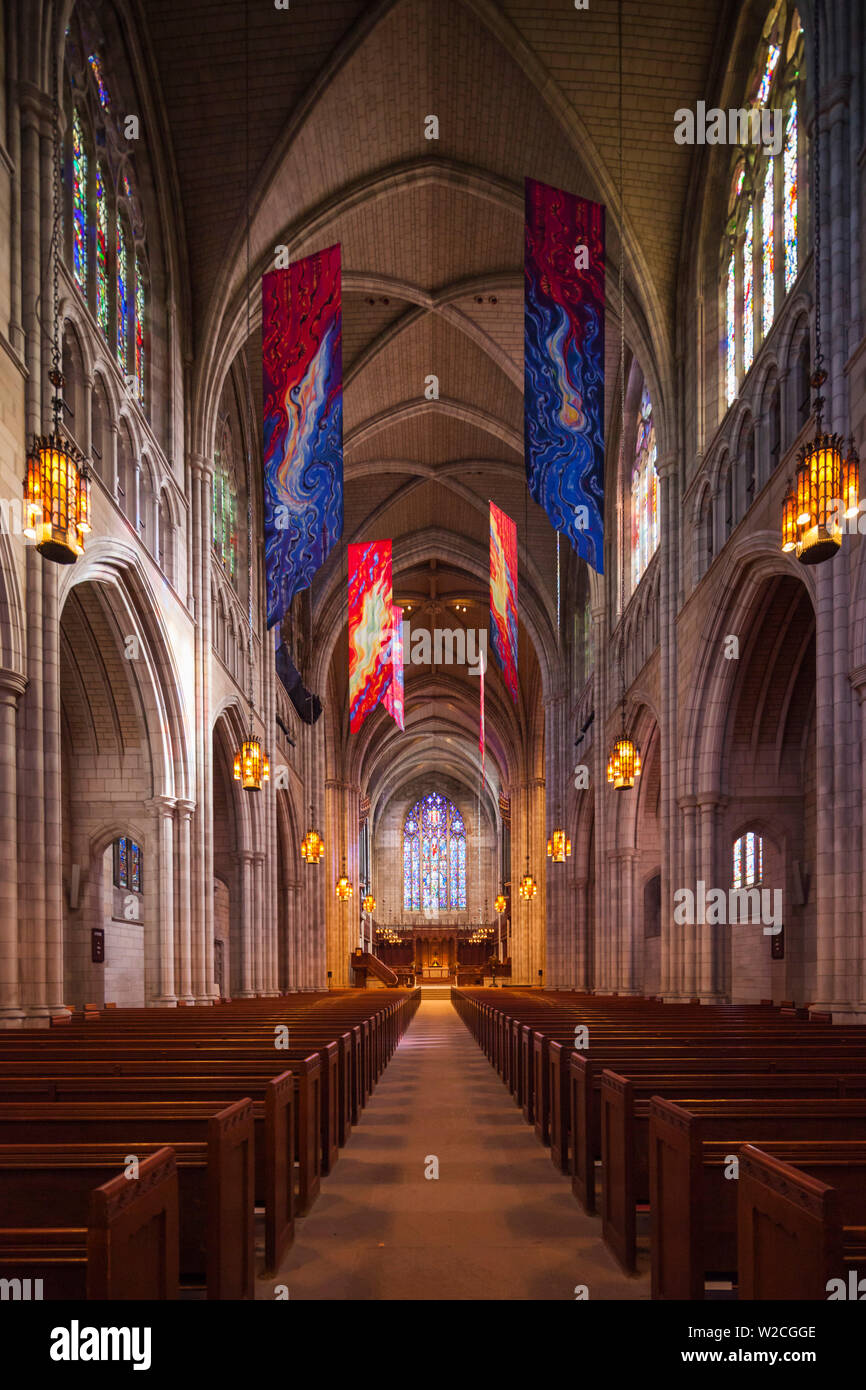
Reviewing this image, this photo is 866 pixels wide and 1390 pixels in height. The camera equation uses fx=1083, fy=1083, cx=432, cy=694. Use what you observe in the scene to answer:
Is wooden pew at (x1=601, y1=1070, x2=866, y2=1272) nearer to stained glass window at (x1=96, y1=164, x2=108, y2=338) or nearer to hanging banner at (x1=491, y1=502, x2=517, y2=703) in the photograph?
stained glass window at (x1=96, y1=164, x2=108, y2=338)

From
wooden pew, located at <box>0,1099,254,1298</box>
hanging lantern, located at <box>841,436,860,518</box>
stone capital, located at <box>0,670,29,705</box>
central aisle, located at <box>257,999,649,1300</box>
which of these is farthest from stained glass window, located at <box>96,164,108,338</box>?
wooden pew, located at <box>0,1099,254,1298</box>

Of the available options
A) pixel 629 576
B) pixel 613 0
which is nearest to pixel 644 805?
pixel 629 576

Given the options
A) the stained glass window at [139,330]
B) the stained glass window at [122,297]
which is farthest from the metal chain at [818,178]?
the stained glass window at [139,330]

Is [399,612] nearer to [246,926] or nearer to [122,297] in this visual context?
[246,926]

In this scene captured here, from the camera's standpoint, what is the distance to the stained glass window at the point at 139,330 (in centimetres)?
1641

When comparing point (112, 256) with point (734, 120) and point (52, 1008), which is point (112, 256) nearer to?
point (734, 120)

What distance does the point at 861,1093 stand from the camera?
5.57 meters

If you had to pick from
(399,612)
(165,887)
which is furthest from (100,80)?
(399,612)

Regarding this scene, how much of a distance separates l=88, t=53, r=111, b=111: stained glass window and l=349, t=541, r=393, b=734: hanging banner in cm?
938

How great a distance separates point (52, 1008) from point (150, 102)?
43.6ft

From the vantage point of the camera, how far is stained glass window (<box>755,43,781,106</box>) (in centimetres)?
1396

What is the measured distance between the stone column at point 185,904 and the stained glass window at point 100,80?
10037mm

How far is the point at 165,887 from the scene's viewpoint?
16.5 metres

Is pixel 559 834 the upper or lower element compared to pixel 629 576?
lower
